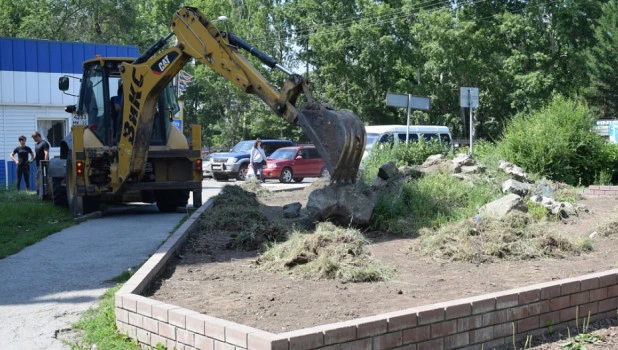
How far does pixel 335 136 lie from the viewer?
10.6 meters

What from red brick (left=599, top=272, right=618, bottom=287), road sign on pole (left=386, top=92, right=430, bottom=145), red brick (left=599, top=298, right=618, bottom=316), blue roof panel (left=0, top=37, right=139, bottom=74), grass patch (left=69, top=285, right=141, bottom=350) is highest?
blue roof panel (left=0, top=37, right=139, bottom=74)

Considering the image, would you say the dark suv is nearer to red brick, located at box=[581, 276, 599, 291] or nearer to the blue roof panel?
the blue roof panel

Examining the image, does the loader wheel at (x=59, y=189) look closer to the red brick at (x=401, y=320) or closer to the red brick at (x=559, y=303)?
the red brick at (x=559, y=303)

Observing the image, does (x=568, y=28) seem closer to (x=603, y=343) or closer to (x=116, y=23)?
(x=116, y=23)

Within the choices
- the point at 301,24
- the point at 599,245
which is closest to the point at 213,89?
the point at 301,24

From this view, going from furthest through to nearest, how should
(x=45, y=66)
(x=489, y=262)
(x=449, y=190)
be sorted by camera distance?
1. (x=45, y=66)
2. (x=449, y=190)
3. (x=489, y=262)

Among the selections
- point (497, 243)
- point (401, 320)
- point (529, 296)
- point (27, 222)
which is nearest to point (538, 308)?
point (529, 296)

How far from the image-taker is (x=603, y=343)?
20.5 feet

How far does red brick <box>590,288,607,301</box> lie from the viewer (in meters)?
6.80

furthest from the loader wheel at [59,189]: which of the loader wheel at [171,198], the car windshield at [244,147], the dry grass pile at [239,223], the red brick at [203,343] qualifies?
the car windshield at [244,147]

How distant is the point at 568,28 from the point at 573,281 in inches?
1562

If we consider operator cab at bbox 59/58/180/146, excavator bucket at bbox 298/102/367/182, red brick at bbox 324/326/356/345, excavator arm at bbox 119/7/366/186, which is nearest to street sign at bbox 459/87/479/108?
operator cab at bbox 59/58/180/146

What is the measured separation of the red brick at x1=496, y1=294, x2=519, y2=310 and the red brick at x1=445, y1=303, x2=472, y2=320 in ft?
1.12

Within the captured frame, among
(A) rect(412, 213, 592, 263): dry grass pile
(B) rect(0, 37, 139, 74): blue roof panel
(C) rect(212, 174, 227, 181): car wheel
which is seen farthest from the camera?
(C) rect(212, 174, 227, 181): car wheel
